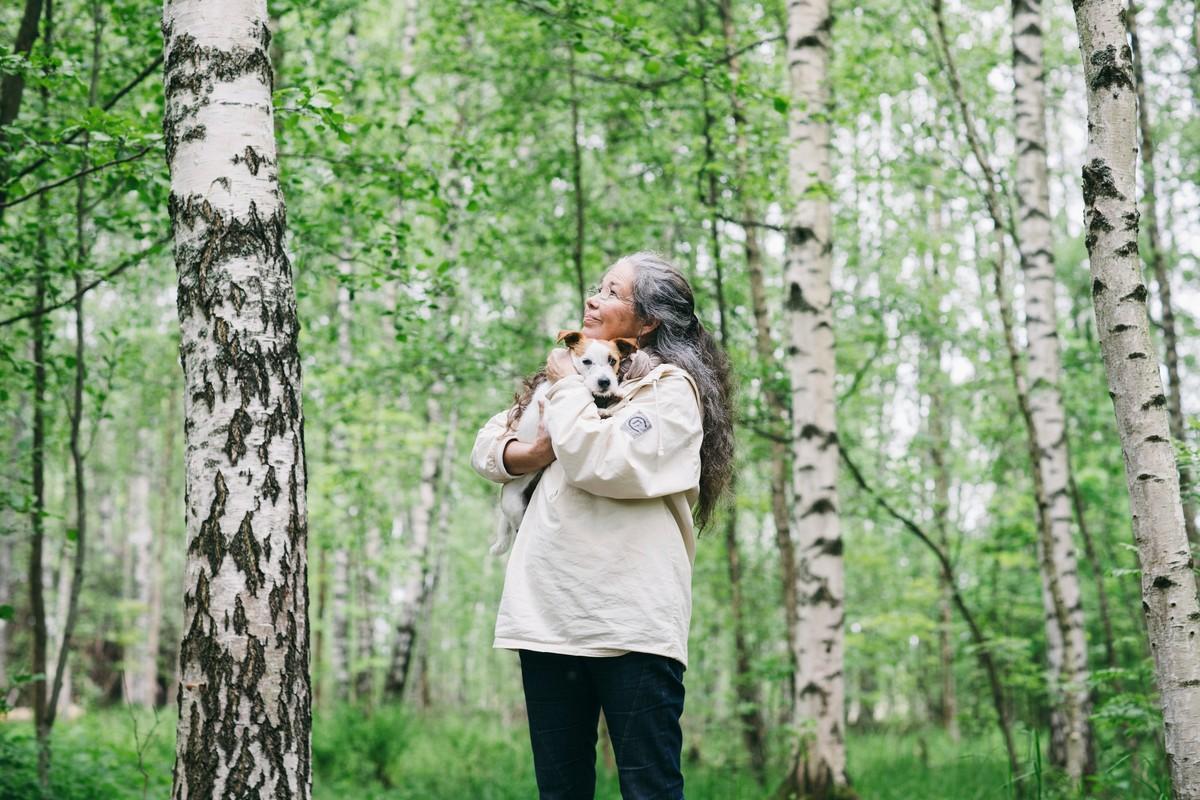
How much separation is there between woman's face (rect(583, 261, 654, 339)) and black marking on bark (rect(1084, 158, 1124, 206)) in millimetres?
1377

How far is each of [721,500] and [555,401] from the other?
0.79 metres

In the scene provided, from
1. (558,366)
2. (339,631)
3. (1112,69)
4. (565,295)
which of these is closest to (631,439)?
(558,366)

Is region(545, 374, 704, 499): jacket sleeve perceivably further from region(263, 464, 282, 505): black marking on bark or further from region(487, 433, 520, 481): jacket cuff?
region(263, 464, 282, 505): black marking on bark

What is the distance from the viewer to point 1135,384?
2746mm

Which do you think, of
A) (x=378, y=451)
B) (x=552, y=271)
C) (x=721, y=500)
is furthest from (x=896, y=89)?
(x=721, y=500)

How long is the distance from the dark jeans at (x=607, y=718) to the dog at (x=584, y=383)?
16.8 inches

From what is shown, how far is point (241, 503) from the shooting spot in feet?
8.30

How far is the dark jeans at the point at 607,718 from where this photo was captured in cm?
233

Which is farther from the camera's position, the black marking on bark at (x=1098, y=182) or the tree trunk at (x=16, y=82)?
the tree trunk at (x=16, y=82)

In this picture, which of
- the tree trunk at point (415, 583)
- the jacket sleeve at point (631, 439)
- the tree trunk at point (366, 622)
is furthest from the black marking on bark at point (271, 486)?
the tree trunk at point (366, 622)

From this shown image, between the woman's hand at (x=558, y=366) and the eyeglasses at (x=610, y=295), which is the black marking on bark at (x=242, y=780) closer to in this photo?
the woman's hand at (x=558, y=366)

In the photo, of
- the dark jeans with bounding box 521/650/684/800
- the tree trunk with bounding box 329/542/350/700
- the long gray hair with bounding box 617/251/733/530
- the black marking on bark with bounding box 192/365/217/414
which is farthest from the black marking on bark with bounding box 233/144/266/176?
the tree trunk with bounding box 329/542/350/700

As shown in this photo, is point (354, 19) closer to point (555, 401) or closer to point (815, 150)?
point (815, 150)

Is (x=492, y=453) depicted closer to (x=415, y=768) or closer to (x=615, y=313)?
(x=615, y=313)
